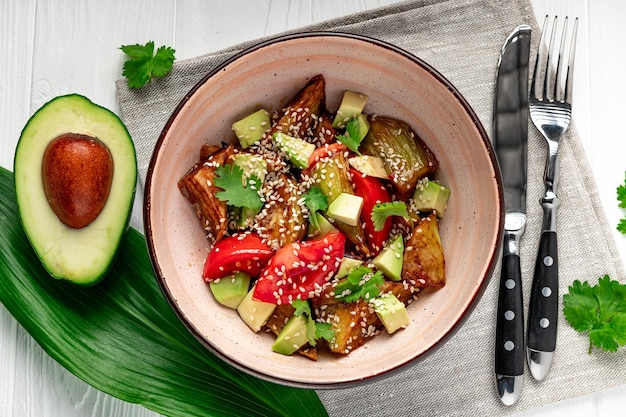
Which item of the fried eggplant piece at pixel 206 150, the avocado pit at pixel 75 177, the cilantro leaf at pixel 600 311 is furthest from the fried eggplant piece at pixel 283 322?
the cilantro leaf at pixel 600 311

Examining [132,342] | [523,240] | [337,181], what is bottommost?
[132,342]

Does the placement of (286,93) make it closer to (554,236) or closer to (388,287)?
(388,287)

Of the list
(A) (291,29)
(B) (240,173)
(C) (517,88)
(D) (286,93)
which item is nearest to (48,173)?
(B) (240,173)

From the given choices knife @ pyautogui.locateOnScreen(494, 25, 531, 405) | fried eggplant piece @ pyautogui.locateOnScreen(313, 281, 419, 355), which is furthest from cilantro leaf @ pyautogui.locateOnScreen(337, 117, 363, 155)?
knife @ pyautogui.locateOnScreen(494, 25, 531, 405)

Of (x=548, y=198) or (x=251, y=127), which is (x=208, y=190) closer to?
(x=251, y=127)

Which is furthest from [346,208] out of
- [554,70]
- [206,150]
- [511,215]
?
[554,70]

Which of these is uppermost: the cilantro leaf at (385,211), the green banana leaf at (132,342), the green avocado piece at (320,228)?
the cilantro leaf at (385,211)

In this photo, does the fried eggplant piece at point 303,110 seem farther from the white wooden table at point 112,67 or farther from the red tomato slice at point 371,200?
the white wooden table at point 112,67
